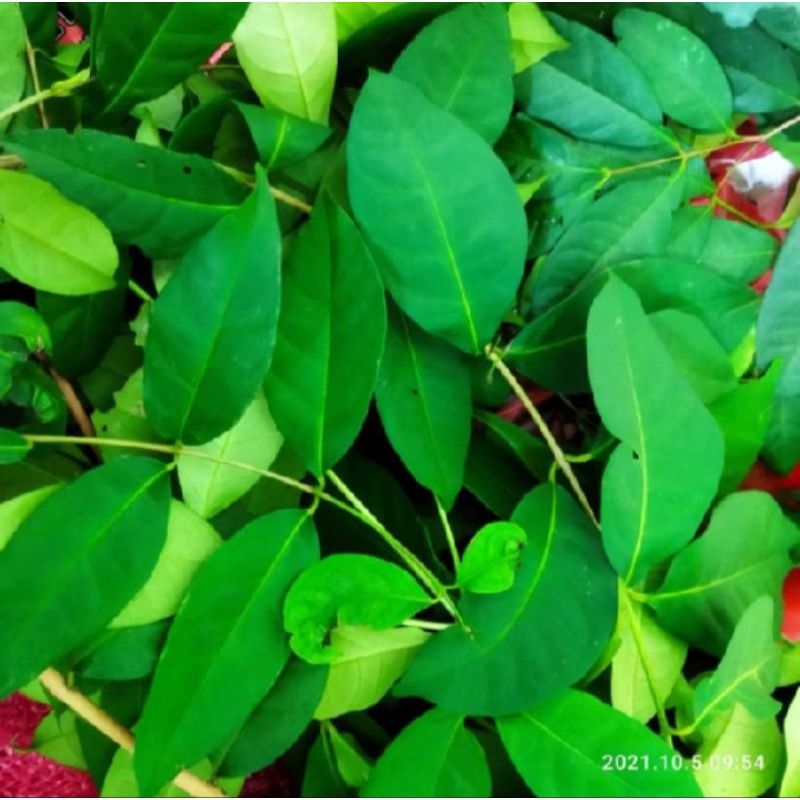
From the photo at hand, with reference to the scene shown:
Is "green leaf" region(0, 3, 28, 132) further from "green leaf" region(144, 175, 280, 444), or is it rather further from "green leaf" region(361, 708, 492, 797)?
"green leaf" region(361, 708, 492, 797)

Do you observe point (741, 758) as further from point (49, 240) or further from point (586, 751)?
point (49, 240)

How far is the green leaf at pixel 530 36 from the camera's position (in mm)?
490

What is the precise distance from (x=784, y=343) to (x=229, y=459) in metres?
→ 0.28

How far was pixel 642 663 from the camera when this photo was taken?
45 centimetres

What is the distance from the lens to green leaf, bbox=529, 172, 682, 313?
491 millimetres

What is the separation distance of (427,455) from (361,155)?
0.14m

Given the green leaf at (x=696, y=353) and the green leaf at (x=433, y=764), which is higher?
the green leaf at (x=696, y=353)

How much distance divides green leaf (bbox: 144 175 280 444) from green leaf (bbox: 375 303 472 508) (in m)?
0.07

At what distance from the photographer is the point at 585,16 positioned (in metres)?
0.52

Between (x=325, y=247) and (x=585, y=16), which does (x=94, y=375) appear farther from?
(x=585, y=16)

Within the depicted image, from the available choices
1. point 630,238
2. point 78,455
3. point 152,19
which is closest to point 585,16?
point 630,238

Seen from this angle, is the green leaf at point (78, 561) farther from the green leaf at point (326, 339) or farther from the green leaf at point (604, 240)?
the green leaf at point (604, 240)

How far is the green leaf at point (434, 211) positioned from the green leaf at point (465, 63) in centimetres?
4

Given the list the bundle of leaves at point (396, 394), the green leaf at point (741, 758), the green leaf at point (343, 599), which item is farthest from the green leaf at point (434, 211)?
the green leaf at point (741, 758)
